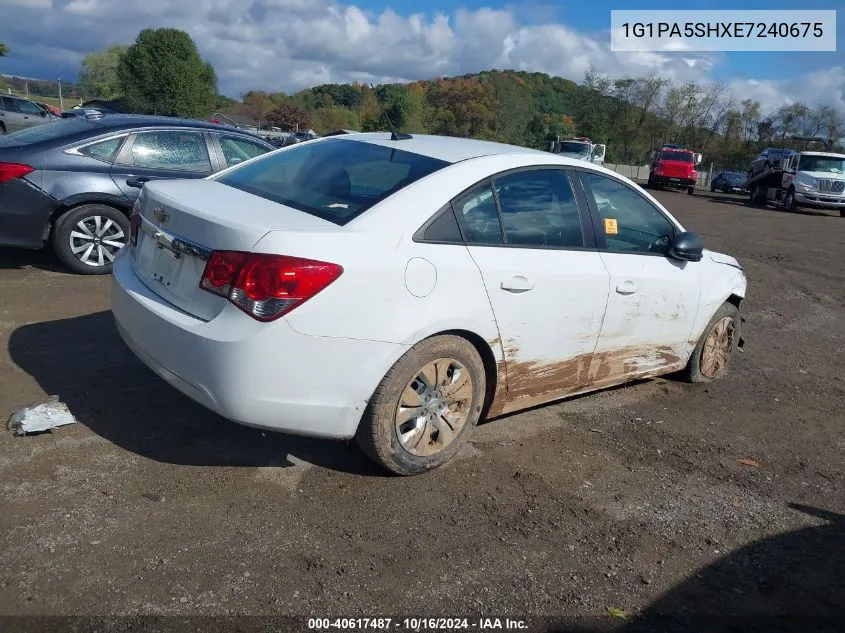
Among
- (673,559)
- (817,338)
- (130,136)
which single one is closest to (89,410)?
(673,559)

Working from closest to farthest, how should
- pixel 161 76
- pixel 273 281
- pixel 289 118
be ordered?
pixel 273 281, pixel 289 118, pixel 161 76

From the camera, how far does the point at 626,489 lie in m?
3.85

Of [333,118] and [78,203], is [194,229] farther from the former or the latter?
[333,118]

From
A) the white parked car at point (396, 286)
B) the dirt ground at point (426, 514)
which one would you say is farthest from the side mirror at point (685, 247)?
the dirt ground at point (426, 514)

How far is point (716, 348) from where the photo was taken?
5.60 m

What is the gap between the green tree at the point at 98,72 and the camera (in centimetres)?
10238

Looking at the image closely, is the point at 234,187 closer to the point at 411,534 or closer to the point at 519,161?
the point at 519,161

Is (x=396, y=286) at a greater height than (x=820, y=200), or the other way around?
(x=820, y=200)

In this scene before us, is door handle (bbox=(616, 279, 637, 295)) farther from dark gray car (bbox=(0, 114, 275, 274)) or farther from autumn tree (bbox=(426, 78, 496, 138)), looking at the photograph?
autumn tree (bbox=(426, 78, 496, 138))

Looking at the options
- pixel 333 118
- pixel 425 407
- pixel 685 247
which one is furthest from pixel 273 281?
pixel 333 118

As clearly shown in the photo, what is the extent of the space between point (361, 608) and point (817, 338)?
6.49 m

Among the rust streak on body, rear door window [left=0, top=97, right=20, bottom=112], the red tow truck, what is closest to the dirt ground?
the rust streak on body

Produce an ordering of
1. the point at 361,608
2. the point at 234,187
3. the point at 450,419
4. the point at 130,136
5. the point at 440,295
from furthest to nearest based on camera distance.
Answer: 1. the point at 130,136
2. the point at 234,187
3. the point at 450,419
4. the point at 440,295
5. the point at 361,608

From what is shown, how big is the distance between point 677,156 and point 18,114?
2933 centimetres
